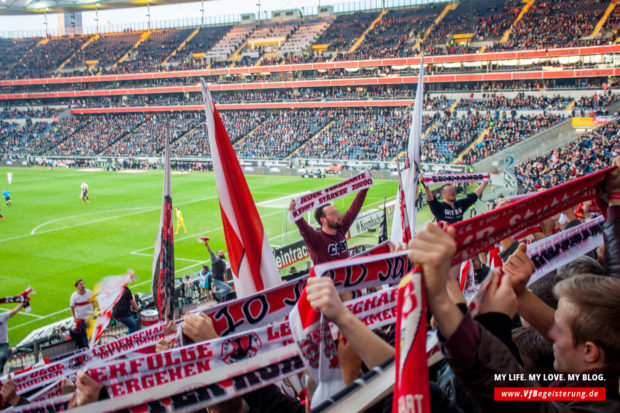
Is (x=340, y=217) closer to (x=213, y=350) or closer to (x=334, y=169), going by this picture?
(x=213, y=350)

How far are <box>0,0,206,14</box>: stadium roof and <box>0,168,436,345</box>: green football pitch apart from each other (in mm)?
49485

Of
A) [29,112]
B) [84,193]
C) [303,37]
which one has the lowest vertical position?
[84,193]

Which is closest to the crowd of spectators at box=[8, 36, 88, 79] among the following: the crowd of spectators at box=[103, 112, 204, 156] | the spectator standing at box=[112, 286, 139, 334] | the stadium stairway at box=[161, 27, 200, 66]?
the stadium stairway at box=[161, 27, 200, 66]

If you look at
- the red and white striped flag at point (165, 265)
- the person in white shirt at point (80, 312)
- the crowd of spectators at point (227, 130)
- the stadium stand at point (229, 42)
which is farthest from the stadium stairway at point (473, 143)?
the stadium stand at point (229, 42)

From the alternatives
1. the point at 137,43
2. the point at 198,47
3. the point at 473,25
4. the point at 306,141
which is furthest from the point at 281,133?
the point at 137,43

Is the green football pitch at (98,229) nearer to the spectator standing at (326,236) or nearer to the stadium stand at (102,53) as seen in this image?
the spectator standing at (326,236)

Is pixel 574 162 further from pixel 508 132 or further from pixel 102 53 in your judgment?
pixel 102 53

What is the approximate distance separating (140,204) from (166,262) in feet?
89.6

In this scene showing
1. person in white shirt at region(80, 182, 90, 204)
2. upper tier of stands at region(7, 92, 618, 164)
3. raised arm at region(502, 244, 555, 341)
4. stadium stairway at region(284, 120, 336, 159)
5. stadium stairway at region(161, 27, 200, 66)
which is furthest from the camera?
stadium stairway at region(161, 27, 200, 66)

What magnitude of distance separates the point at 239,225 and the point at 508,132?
39997 millimetres

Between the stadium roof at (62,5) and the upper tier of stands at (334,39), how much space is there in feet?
15.2

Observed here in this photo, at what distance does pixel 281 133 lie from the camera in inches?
2217

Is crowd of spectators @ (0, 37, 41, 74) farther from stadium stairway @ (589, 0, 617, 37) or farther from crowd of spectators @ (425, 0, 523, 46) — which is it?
stadium stairway @ (589, 0, 617, 37)

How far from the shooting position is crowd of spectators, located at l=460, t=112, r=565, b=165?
38625 millimetres
